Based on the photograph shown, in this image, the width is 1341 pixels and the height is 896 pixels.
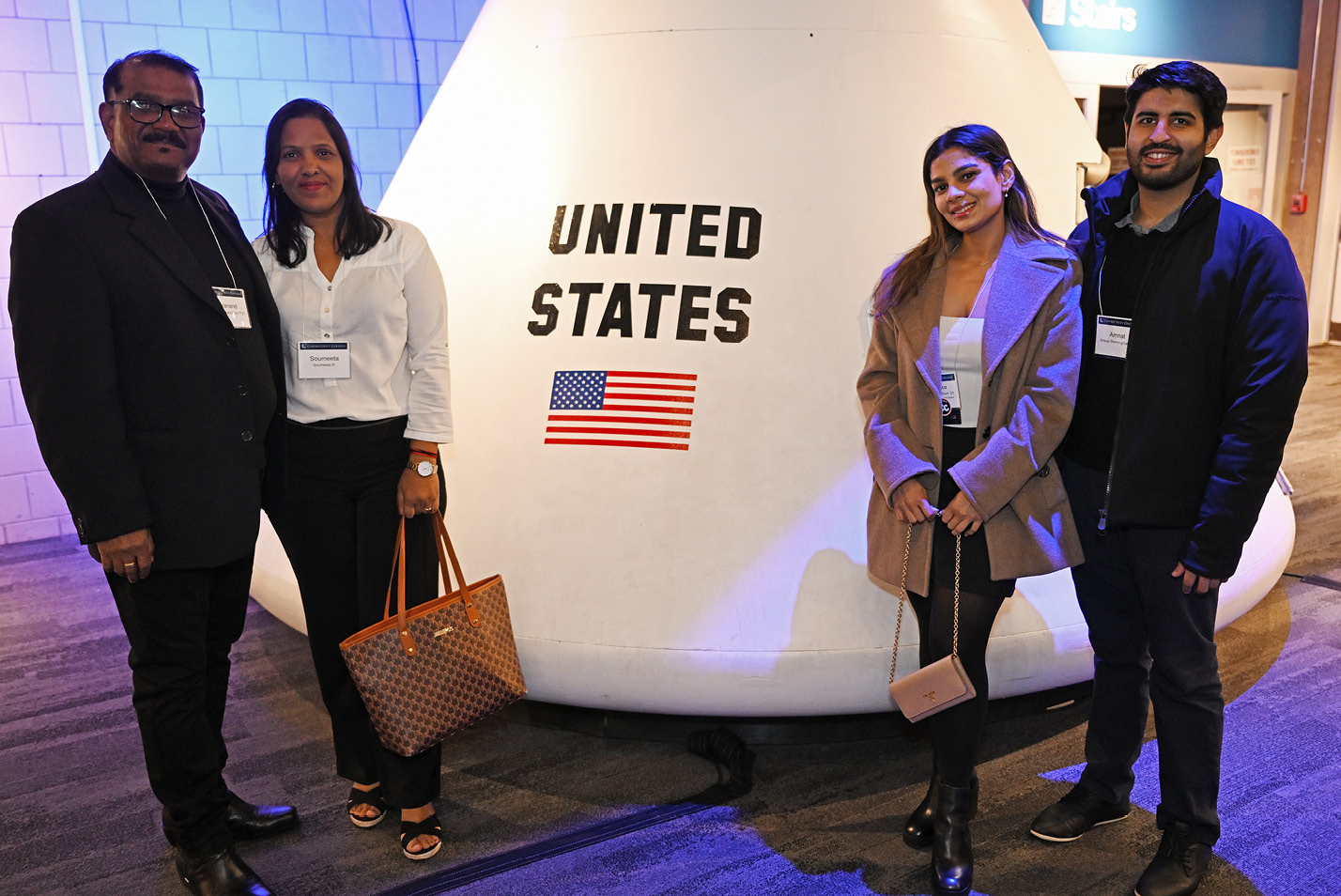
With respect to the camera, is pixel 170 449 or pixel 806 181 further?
pixel 806 181

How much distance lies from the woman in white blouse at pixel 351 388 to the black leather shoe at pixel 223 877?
29 centimetres

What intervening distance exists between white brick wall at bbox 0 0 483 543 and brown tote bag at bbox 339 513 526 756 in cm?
289

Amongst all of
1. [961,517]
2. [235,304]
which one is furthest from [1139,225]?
[235,304]

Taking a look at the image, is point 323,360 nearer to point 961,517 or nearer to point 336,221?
point 336,221

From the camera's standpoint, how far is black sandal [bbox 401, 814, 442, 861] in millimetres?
2139

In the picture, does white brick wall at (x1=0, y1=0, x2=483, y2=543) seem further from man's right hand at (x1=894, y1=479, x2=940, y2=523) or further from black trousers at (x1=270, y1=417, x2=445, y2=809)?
man's right hand at (x1=894, y1=479, x2=940, y2=523)

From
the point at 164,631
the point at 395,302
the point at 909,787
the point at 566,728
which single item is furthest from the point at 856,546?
the point at 164,631

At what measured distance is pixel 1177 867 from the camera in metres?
1.94

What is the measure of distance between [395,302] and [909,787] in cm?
148

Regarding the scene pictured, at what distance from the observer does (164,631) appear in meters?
1.92

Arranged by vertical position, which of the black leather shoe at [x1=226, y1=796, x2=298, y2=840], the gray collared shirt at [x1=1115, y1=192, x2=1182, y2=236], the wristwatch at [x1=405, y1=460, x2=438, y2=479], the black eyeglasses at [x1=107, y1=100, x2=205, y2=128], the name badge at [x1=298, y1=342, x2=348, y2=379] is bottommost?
the black leather shoe at [x1=226, y1=796, x2=298, y2=840]

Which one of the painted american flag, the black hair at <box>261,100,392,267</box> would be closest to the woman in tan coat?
the painted american flag

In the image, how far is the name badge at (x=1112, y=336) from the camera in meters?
1.86

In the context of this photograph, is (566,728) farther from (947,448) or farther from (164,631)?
(947,448)
